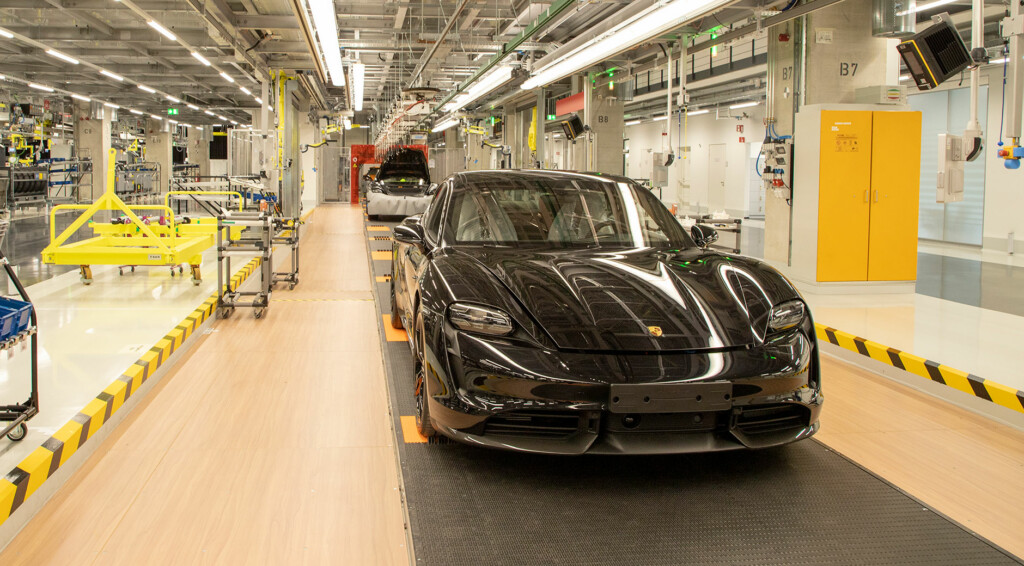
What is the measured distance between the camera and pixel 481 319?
2838mm

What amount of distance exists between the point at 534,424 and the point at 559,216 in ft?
4.77

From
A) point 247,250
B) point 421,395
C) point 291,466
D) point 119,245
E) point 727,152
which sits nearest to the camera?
point 291,466

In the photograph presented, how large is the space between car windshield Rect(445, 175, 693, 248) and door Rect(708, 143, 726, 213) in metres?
20.3

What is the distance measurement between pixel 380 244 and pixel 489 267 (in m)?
10.1

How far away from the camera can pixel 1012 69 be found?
15.6 feet

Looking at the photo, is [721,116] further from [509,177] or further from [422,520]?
[422,520]

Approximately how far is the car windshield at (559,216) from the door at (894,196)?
514 cm

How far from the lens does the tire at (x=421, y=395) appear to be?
3.20 metres

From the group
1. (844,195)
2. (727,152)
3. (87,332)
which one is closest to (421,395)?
(87,332)

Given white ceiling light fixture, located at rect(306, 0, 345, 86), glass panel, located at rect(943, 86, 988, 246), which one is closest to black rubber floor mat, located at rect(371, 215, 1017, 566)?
white ceiling light fixture, located at rect(306, 0, 345, 86)

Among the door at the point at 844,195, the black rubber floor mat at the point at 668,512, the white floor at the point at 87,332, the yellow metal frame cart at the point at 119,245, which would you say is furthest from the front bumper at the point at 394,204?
the black rubber floor mat at the point at 668,512

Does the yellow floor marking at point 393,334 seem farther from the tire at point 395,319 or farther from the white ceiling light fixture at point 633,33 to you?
the white ceiling light fixture at point 633,33

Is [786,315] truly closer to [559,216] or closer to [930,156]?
[559,216]

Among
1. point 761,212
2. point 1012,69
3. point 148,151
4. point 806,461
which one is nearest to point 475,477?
point 806,461
